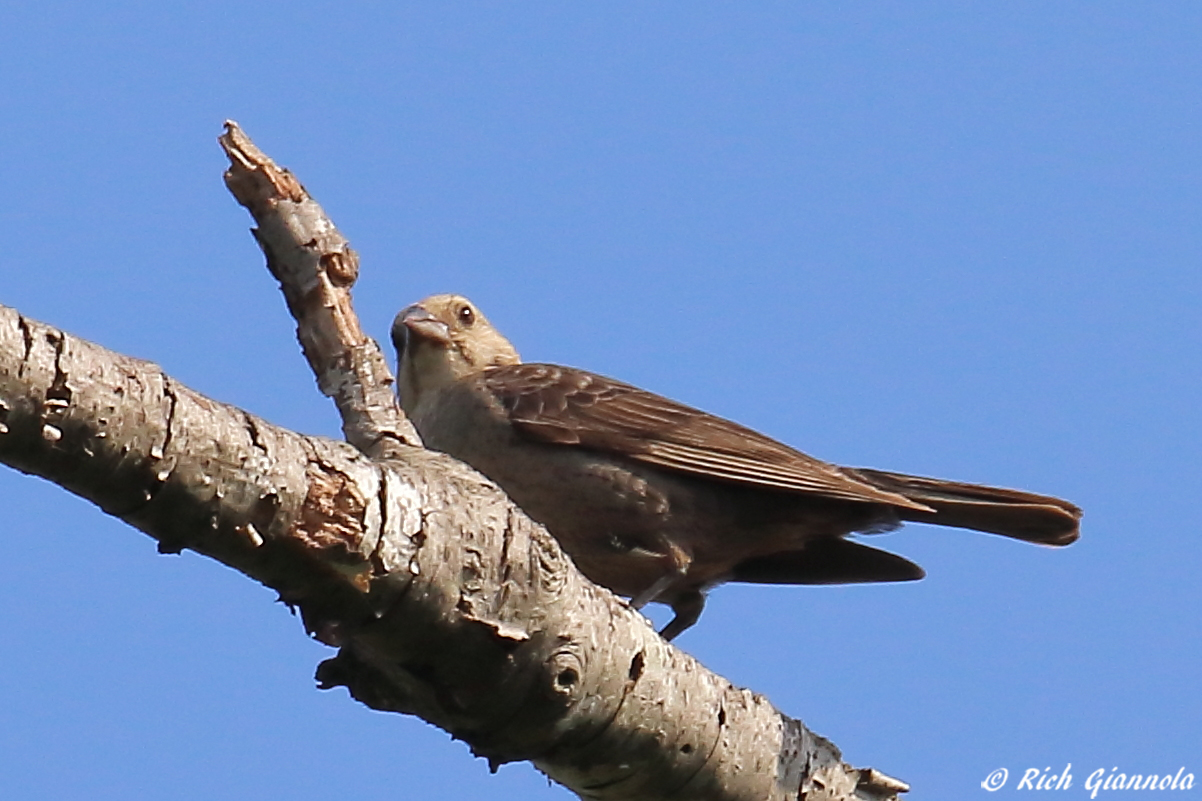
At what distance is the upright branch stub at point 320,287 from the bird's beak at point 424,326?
10.4ft

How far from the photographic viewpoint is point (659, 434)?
6539 millimetres

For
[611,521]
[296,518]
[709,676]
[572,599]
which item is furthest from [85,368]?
[611,521]

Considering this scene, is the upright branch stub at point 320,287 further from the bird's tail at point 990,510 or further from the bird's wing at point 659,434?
the bird's tail at point 990,510

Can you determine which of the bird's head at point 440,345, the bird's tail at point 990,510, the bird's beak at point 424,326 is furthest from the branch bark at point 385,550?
the bird's beak at point 424,326

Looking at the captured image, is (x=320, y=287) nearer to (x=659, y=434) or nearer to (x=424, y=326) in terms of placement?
(x=659, y=434)

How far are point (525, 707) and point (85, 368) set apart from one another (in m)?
1.53

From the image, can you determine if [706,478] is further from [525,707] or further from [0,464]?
[0,464]

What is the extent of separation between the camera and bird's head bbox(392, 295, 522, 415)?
756 cm

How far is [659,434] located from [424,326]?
1640 mm

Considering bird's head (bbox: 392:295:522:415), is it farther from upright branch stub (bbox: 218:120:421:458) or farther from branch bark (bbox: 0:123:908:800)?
branch bark (bbox: 0:123:908:800)

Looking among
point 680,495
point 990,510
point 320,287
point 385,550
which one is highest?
point 990,510

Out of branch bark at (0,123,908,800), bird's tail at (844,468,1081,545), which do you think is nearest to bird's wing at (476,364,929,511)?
bird's tail at (844,468,1081,545)

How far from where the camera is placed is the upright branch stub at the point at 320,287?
168 inches

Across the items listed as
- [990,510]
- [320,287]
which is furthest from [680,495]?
[320,287]
